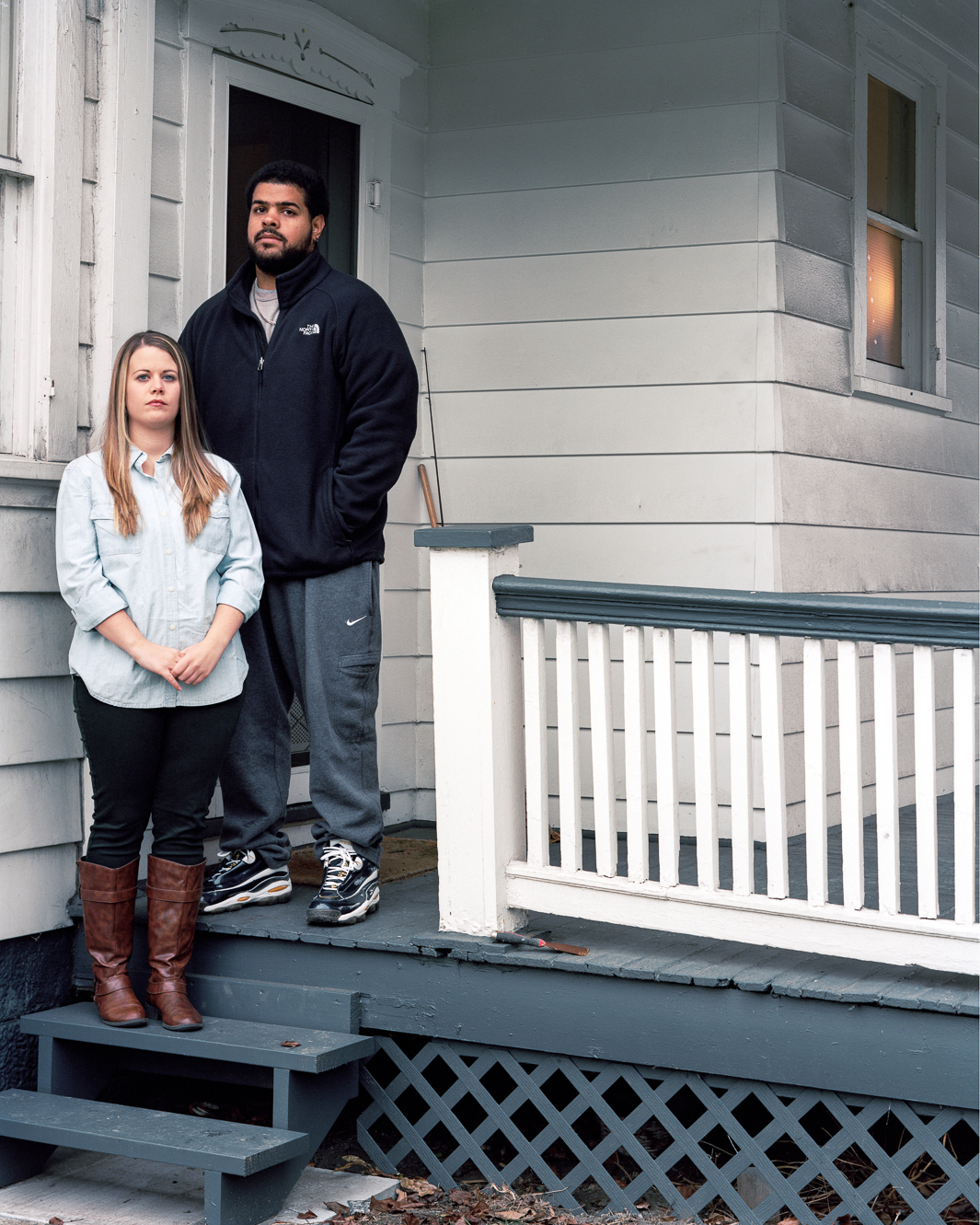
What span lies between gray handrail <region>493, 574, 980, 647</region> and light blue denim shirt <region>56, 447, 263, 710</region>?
0.69 metres

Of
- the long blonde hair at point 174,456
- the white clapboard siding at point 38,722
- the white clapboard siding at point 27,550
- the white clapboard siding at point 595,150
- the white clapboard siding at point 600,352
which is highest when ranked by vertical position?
the white clapboard siding at point 595,150

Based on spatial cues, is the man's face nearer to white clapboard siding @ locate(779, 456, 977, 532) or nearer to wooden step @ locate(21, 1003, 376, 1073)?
white clapboard siding @ locate(779, 456, 977, 532)

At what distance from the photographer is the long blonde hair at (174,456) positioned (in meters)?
3.33

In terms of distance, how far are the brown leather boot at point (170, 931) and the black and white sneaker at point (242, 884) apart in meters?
0.23

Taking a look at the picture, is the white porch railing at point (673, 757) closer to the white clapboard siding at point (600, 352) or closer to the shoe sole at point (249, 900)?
the shoe sole at point (249, 900)

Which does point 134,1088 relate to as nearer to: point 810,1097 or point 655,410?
point 810,1097

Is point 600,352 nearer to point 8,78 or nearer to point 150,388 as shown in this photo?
point 150,388

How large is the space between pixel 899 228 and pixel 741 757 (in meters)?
3.18

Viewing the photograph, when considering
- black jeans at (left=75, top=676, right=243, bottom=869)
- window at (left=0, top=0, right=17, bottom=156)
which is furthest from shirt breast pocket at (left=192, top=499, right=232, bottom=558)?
window at (left=0, top=0, right=17, bottom=156)

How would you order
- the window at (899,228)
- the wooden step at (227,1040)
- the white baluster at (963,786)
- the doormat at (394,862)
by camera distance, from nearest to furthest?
the white baluster at (963,786) < the wooden step at (227,1040) < the doormat at (394,862) < the window at (899,228)

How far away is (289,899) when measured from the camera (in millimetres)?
3877

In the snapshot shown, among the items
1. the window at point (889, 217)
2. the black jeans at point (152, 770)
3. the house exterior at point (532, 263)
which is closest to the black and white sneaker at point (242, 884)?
the black jeans at point (152, 770)

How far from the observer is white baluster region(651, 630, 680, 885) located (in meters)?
3.19

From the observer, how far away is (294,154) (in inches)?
182
